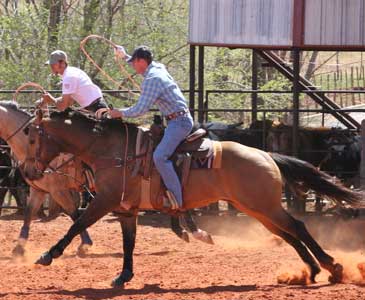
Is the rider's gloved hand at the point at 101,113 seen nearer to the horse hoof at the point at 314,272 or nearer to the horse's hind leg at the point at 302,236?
the horse's hind leg at the point at 302,236

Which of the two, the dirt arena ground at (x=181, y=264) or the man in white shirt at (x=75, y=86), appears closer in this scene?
the dirt arena ground at (x=181, y=264)

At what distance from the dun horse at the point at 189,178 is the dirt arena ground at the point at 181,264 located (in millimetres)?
344

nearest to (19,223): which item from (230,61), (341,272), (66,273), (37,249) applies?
(37,249)

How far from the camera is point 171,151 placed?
897 centimetres

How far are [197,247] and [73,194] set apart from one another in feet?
6.09

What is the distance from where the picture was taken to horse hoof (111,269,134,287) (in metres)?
8.88

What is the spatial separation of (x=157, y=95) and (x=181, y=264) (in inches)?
99.3

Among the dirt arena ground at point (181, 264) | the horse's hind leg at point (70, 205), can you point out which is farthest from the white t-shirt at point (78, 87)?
the dirt arena ground at point (181, 264)

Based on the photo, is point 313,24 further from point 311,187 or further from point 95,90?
point 311,187

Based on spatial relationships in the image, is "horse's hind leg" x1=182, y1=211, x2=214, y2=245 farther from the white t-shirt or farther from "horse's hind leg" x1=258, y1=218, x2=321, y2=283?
the white t-shirt

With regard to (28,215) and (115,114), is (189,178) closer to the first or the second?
(115,114)

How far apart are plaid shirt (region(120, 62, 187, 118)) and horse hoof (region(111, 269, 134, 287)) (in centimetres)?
153

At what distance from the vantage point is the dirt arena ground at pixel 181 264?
328 inches

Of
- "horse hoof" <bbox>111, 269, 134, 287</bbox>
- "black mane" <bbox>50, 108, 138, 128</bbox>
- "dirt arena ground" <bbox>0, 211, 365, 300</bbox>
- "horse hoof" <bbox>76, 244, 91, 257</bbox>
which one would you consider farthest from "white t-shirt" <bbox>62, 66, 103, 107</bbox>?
Answer: "horse hoof" <bbox>111, 269, 134, 287</bbox>
